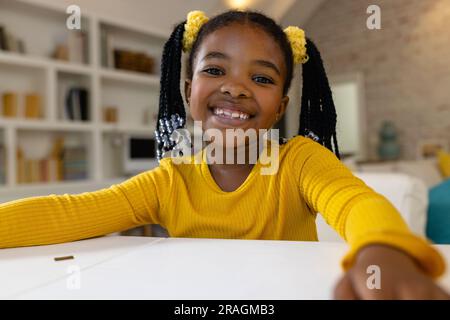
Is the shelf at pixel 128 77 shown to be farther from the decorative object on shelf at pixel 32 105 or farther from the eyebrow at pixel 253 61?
the eyebrow at pixel 253 61

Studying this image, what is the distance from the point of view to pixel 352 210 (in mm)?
534

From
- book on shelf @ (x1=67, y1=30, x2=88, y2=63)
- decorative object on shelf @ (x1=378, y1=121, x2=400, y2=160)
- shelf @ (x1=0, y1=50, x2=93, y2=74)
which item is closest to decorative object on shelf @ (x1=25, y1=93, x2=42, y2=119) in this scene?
shelf @ (x1=0, y1=50, x2=93, y2=74)

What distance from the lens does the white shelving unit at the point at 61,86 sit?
3.29 meters

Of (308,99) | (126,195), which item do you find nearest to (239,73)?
(308,99)

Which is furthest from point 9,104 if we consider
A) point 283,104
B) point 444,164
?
point 444,164

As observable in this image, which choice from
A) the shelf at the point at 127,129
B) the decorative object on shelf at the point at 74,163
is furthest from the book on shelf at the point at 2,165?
the shelf at the point at 127,129

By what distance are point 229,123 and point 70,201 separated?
13.6 inches

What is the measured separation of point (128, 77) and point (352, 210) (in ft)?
12.5

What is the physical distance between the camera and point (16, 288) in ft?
1.40

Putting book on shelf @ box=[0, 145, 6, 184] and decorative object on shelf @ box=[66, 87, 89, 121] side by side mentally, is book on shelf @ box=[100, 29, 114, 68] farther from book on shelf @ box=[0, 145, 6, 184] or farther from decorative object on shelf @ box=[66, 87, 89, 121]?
book on shelf @ box=[0, 145, 6, 184]

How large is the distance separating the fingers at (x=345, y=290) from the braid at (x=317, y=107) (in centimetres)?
64

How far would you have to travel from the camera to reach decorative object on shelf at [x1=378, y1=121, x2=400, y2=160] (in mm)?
4824

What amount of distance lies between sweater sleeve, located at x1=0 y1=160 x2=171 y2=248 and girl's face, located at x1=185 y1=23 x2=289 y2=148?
189 millimetres
